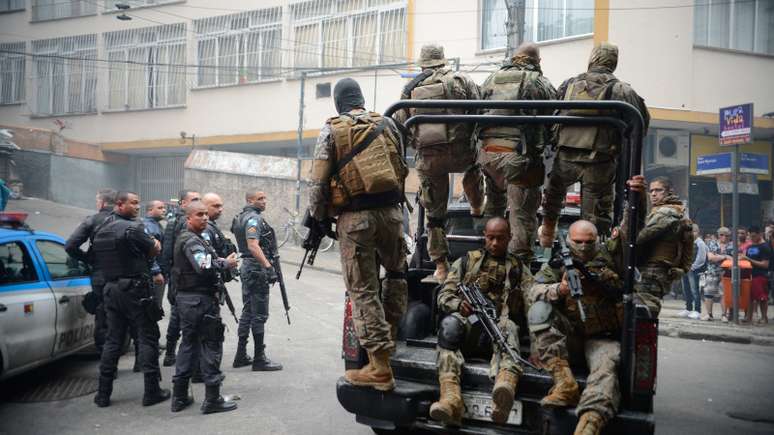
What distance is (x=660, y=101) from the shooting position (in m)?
16.5

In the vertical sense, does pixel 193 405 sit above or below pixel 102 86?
below

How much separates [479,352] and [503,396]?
78cm

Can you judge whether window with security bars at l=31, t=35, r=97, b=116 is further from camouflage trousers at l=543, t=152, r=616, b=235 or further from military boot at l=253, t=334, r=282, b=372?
camouflage trousers at l=543, t=152, r=616, b=235

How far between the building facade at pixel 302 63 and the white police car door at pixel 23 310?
1177 centimetres

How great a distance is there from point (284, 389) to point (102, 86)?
79.4 feet

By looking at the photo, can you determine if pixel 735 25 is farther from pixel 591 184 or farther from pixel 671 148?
pixel 591 184

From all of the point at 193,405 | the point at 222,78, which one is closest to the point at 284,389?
the point at 193,405

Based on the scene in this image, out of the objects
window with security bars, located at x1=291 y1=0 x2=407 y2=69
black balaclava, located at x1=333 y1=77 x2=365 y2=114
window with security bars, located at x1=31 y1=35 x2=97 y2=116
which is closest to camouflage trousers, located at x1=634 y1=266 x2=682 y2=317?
black balaclava, located at x1=333 y1=77 x2=365 y2=114

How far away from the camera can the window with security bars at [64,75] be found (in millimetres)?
27547

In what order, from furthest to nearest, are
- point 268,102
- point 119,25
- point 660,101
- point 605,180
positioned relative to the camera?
point 119,25
point 268,102
point 660,101
point 605,180

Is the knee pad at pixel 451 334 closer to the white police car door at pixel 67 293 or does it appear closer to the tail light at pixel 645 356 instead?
the tail light at pixel 645 356

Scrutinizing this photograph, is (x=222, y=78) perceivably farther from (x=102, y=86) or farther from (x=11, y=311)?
(x=11, y=311)

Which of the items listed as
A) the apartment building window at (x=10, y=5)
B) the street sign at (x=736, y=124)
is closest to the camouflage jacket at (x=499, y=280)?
the street sign at (x=736, y=124)

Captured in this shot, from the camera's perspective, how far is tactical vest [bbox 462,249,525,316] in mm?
4789
